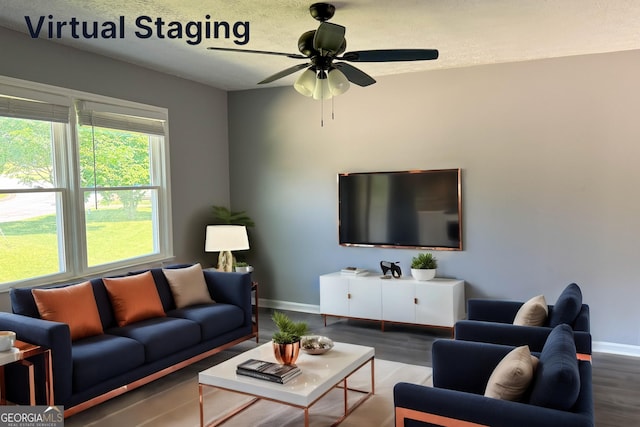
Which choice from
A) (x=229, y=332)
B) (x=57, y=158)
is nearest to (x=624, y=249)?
(x=229, y=332)

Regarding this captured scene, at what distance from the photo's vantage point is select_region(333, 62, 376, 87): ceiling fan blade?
3289 mm

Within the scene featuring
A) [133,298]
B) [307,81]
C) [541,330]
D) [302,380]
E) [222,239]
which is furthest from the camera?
[222,239]

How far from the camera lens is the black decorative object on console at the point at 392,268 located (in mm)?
5148

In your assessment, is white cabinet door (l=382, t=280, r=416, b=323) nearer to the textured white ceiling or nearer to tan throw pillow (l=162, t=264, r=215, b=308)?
tan throw pillow (l=162, t=264, r=215, b=308)

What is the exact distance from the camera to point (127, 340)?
345 centimetres

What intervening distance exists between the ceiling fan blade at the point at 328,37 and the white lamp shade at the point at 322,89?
0.85 ft

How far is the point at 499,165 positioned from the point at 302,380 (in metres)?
3.10

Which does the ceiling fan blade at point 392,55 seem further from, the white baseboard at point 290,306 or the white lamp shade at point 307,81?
the white baseboard at point 290,306

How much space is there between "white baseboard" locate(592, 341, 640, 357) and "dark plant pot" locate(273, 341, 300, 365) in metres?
3.05

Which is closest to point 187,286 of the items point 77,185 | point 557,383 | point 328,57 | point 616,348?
point 77,185

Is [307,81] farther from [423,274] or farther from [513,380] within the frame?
[423,274]

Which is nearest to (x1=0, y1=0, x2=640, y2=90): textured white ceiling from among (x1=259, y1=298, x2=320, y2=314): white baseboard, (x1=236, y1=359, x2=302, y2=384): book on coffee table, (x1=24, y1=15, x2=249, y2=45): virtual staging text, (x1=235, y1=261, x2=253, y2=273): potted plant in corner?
(x1=24, y1=15, x2=249, y2=45): virtual staging text

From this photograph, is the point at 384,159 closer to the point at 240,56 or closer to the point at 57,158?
the point at 240,56

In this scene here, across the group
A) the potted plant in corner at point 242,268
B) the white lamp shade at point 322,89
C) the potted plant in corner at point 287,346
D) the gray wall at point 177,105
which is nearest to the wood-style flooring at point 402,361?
the potted plant in corner at point 242,268
